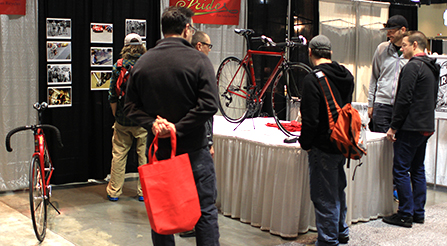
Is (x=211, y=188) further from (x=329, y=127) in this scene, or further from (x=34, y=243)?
(x=34, y=243)

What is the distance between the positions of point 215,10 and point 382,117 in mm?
2458

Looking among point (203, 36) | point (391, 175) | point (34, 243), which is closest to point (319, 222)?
point (391, 175)

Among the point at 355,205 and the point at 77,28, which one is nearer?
the point at 355,205

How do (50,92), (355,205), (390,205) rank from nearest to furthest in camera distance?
(355,205) < (390,205) < (50,92)

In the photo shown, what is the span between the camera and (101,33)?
498 cm

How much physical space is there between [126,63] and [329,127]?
6.68 feet

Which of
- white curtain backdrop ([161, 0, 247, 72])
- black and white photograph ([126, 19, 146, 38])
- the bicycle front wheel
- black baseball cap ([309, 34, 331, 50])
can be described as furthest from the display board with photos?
black baseball cap ([309, 34, 331, 50])

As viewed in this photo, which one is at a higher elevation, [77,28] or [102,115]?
[77,28]

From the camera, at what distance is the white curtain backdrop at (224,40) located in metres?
5.75

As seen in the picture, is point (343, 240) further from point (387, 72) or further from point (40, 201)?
point (40, 201)

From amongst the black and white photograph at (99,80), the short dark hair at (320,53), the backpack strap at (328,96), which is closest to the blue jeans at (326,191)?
the backpack strap at (328,96)

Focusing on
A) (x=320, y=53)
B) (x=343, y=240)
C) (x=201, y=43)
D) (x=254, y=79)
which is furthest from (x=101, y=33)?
(x=343, y=240)

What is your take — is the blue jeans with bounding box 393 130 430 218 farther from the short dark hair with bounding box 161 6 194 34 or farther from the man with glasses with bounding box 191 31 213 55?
the short dark hair with bounding box 161 6 194 34

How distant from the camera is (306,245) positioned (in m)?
3.39
